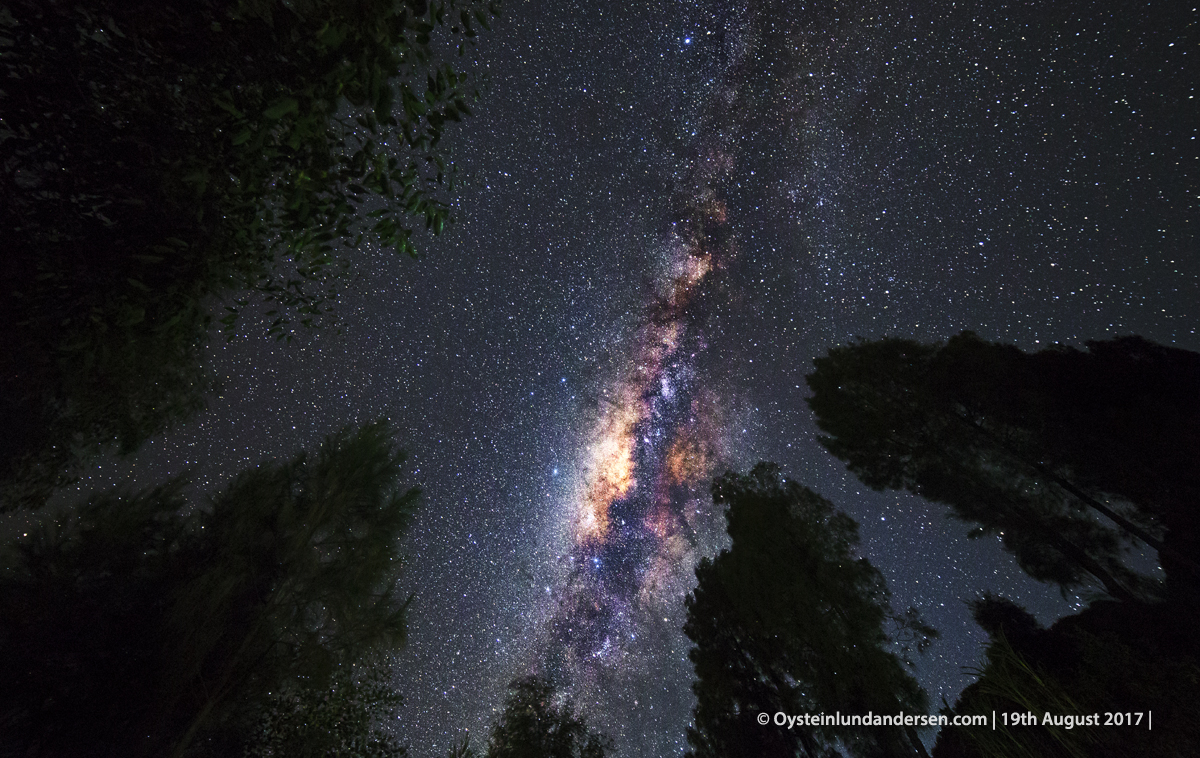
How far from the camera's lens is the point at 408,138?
3137 mm

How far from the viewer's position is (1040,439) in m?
9.03

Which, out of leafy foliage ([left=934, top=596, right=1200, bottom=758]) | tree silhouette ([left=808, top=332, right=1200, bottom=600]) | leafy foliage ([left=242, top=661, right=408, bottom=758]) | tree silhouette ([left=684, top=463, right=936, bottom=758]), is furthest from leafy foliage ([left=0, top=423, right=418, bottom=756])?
tree silhouette ([left=808, top=332, right=1200, bottom=600])

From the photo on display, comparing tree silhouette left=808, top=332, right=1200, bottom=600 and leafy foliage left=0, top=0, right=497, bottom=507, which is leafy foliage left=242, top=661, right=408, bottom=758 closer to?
leafy foliage left=0, top=0, right=497, bottom=507

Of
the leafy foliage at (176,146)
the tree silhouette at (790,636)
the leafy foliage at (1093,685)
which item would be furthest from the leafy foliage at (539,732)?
the leafy foliage at (176,146)

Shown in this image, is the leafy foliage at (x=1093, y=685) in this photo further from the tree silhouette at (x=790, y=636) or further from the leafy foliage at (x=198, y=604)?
the leafy foliage at (x=198, y=604)

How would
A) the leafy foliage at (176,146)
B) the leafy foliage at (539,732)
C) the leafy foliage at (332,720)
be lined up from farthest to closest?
the leafy foliage at (539,732) → the leafy foliage at (332,720) → the leafy foliage at (176,146)

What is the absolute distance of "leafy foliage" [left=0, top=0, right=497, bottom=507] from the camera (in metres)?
2.92

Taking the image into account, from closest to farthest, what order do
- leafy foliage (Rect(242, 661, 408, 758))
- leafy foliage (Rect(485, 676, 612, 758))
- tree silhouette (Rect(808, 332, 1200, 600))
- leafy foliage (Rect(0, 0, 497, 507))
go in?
leafy foliage (Rect(0, 0, 497, 507)) < tree silhouette (Rect(808, 332, 1200, 600)) < leafy foliage (Rect(242, 661, 408, 758)) < leafy foliage (Rect(485, 676, 612, 758))

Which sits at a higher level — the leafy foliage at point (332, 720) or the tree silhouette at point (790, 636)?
Result: the tree silhouette at point (790, 636)

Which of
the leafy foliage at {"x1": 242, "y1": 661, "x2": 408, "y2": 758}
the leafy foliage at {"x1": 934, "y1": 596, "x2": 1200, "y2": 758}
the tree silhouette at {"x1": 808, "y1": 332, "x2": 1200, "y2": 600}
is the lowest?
the leafy foliage at {"x1": 242, "y1": 661, "x2": 408, "y2": 758}

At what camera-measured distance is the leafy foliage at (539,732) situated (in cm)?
1587

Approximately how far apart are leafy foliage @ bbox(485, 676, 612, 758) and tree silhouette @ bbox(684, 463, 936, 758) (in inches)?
227

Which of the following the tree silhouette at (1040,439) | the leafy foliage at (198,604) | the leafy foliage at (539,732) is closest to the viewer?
the tree silhouette at (1040,439)

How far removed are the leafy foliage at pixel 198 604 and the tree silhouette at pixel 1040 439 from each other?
15417mm
